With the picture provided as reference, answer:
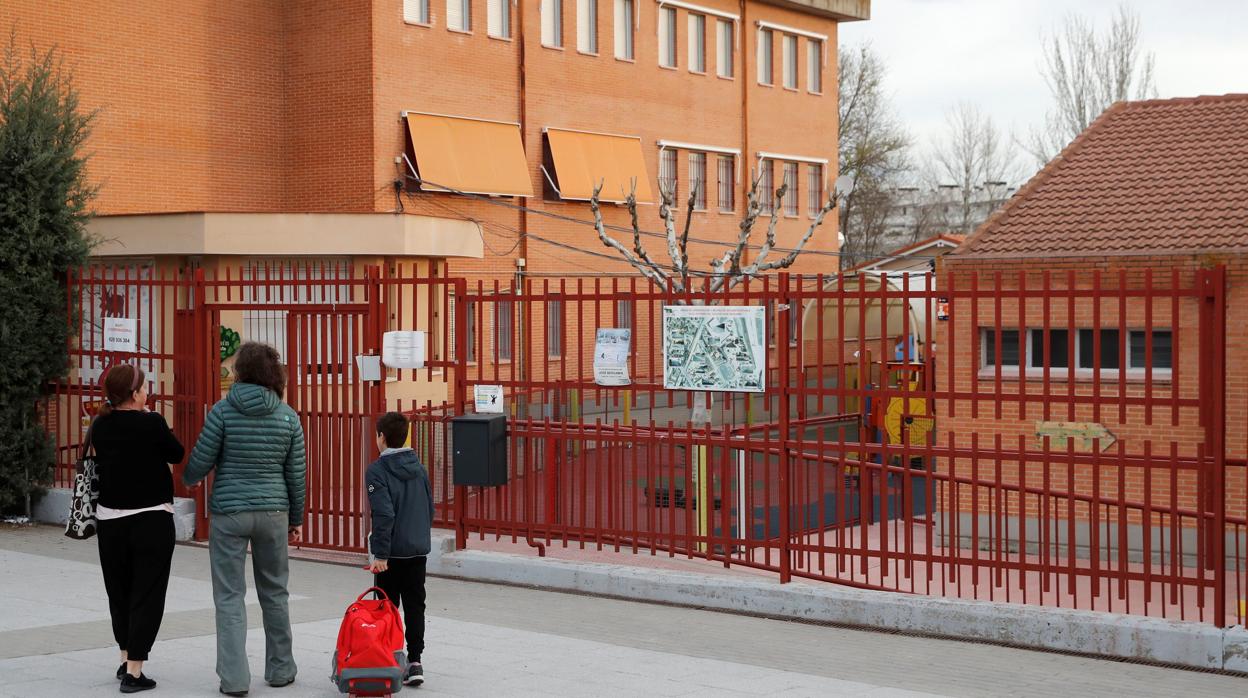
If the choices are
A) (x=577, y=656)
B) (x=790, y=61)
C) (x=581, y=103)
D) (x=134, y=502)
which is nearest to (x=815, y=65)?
(x=790, y=61)

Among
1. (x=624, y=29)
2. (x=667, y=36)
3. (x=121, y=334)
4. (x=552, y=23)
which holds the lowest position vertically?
(x=121, y=334)

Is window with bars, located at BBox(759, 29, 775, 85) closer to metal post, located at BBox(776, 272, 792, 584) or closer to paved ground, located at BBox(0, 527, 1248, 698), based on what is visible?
metal post, located at BBox(776, 272, 792, 584)

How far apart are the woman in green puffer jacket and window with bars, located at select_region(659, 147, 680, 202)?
2967 centimetres

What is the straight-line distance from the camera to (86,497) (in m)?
7.78

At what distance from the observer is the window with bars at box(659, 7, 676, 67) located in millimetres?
37344

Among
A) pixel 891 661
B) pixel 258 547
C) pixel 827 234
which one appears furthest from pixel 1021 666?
pixel 827 234

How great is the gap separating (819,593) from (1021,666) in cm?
164

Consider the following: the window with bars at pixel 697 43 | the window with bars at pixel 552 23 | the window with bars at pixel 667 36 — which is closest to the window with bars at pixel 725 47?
the window with bars at pixel 697 43

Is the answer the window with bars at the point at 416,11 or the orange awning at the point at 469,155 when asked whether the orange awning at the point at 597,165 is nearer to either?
the orange awning at the point at 469,155

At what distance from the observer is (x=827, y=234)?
146 feet

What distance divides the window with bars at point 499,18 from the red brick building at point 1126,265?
14450 millimetres

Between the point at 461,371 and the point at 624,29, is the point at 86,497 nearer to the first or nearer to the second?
the point at 461,371

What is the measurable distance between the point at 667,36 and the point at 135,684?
3158 cm

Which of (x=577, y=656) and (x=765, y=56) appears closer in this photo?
(x=577, y=656)
